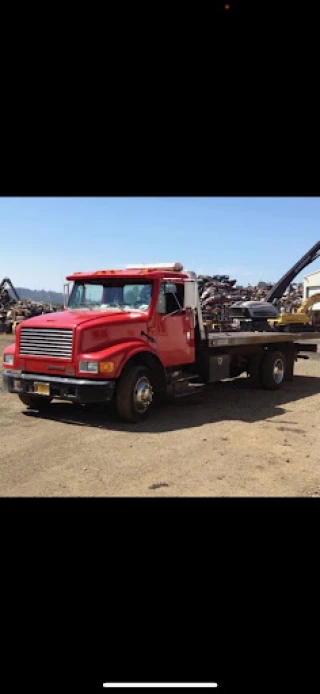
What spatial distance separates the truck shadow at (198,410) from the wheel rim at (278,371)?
0.80 feet

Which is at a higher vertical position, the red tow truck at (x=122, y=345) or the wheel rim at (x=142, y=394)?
the red tow truck at (x=122, y=345)

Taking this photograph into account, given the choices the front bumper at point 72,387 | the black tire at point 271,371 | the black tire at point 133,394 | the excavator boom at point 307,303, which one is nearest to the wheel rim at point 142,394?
the black tire at point 133,394

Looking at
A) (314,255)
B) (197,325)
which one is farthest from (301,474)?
(314,255)

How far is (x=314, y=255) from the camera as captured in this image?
34.8 meters

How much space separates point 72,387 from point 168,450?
1.76 metres

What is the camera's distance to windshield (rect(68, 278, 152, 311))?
8.24 m

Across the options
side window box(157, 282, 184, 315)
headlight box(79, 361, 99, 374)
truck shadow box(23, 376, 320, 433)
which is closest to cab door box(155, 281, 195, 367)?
side window box(157, 282, 184, 315)

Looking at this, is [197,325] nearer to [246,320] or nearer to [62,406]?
[62,406]

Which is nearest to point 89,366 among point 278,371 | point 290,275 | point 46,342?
point 46,342

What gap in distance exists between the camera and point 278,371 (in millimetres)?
10922

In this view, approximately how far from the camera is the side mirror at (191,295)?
8.66 metres

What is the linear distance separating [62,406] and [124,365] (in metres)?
1.76

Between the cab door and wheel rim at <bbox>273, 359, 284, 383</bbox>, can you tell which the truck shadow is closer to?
wheel rim at <bbox>273, 359, 284, 383</bbox>

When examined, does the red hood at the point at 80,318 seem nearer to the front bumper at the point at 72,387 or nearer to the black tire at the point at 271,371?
the front bumper at the point at 72,387
